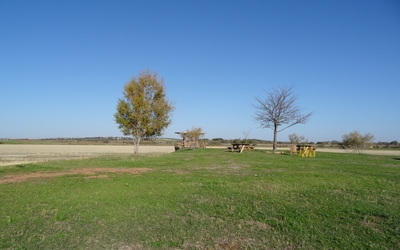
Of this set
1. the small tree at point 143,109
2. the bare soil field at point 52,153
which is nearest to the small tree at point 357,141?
the bare soil field at point 52,153

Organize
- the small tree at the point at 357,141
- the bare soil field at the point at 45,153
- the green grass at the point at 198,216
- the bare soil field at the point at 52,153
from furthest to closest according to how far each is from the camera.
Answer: the small tree at the point at 357,141
the bare soil field at the point at 52,153
the bare soil field at the point at 45,153
the green grass at the point at 198,216

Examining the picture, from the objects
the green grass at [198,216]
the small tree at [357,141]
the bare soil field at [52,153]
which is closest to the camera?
the green grass at [198,216]

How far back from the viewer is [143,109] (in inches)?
1035

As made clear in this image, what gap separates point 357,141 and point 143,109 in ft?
109

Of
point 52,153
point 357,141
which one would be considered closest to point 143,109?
point 52,153

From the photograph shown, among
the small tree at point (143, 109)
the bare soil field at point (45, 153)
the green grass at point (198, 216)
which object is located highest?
the small tree at point (143, 109)

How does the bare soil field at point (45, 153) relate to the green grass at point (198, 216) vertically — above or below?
below

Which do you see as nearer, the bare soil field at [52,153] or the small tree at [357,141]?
the bare soil field at [52,153]

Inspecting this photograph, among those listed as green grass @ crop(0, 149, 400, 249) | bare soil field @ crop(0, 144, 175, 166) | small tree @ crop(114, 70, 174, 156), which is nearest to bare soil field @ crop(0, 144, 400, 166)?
bare soil field @ crop(0, 144, 175, 166)

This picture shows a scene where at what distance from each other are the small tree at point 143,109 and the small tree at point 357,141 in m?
29.9

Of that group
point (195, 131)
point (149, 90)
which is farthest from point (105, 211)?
point (195, 131)

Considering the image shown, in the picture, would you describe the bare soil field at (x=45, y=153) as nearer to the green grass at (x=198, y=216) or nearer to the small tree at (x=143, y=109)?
the small tree at (x=143, y=109)

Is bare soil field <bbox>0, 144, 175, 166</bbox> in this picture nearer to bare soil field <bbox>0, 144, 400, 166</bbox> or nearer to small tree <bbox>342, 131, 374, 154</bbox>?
bare soil field <bbox>0, 144, 400, 166</bbox>

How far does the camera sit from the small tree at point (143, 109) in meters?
26.2
